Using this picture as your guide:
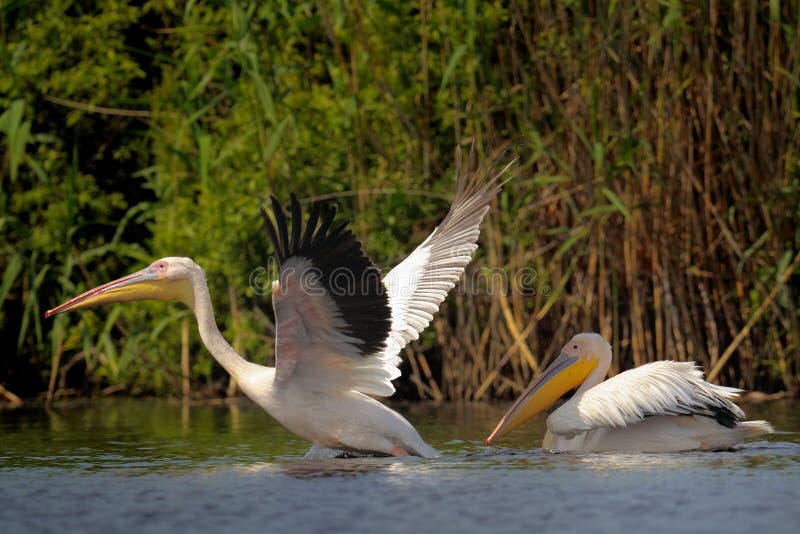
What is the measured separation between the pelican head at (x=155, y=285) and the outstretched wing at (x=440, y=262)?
117cm

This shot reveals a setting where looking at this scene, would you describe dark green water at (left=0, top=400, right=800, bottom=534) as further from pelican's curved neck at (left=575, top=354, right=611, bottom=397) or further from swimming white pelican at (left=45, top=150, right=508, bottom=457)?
pelican's curved neck at (left=575, top=354, right=611, bottom=397)

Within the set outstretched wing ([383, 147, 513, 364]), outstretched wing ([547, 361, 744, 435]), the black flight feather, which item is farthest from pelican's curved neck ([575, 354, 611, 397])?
the black flight feather

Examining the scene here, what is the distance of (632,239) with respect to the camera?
9000mm

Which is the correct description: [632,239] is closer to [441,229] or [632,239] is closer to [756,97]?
[756,97]

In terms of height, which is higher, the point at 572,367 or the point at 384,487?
the point at 572,367

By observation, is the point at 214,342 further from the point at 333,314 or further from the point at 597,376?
the point at 597,376

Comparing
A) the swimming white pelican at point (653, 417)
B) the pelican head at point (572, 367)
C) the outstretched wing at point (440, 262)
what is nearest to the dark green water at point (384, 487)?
the swimming white pelican at point (653, 417)

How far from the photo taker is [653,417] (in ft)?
22.0

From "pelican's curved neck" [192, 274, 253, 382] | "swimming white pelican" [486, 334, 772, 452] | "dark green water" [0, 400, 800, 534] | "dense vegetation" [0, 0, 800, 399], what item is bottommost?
"dark green water" [0, 400, 800, 534]

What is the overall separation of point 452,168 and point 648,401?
3521 millimetres

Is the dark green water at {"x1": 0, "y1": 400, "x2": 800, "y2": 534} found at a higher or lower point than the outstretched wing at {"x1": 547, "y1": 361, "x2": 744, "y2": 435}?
lower

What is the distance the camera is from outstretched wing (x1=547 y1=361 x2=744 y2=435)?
6.44 meters

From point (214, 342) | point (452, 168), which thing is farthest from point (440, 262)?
point (452, 168)

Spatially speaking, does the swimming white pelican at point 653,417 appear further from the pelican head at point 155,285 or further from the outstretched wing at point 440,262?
the pelican head at point 155,285
